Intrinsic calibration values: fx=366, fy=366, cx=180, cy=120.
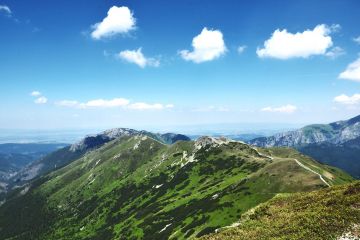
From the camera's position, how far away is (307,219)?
49.8 m

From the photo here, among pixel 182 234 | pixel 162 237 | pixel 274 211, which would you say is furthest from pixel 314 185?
pixel 274 211

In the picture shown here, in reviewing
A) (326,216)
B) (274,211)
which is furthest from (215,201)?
(326,216)

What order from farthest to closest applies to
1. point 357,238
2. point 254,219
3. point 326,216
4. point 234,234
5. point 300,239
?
1. point 254,219
2. point 234,234
3. point 326,216
4. point 300,239
5. point 357,238

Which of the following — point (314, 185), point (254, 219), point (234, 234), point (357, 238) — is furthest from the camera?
point (314, 185)

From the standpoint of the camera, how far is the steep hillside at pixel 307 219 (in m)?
45.3

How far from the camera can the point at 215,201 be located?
165875mm


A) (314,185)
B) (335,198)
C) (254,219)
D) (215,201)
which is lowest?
(215,201)

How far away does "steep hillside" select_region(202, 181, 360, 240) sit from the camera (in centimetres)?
4533

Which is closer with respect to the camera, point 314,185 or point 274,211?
point 274,211

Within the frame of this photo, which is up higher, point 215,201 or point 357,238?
point 357,238

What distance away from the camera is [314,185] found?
137 m

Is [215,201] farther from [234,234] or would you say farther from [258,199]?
[234,234]

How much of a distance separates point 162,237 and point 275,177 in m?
57.1

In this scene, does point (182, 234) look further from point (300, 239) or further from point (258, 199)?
point (300, 239)
